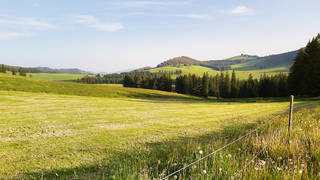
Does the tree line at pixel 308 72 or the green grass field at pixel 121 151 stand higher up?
the tree line at pixel 308 72

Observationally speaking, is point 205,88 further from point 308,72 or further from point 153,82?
point 308,72

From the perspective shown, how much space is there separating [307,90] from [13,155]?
60.8 metres

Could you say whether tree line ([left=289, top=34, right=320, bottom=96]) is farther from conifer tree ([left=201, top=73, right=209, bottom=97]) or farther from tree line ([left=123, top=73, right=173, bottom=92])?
tree line ([left=123, top=73, right=173, bottom=92])

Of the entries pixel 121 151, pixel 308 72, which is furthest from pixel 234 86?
pixel 121 151

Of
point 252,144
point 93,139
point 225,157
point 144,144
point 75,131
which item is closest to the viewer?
point 225,157

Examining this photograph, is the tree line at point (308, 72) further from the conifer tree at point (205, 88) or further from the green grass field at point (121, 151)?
the conifer tree at point (205, 88)

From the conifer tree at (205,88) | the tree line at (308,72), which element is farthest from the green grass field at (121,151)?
the conifer tree at (205,88)

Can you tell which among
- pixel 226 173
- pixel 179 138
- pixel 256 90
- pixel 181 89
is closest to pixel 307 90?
pixel 256 90

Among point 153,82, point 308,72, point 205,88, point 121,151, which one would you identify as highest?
point 308,72

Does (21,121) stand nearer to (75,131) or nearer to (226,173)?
(75,131)

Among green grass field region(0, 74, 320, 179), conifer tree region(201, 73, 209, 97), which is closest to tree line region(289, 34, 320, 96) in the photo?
green grass field region(0, 74, 320, 179)

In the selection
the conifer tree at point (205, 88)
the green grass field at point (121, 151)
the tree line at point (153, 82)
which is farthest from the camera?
the tree line at point (153, 82)

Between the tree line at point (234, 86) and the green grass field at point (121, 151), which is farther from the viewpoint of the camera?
the tree line at point (234, 86)

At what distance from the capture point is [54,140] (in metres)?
8.33
